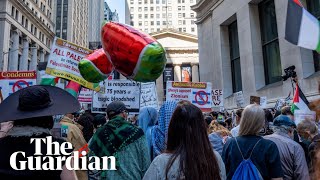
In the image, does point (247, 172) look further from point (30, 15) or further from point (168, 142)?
point (30, 15)

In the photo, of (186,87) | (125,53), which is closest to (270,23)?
(186,87)

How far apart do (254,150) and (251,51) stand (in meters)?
16.4

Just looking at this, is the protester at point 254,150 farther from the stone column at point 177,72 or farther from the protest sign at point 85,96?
the stone column at point 177,72

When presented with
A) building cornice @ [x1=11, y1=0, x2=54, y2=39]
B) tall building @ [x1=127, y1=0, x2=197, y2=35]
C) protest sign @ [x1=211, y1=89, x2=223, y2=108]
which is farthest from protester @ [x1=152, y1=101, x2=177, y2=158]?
tall building @ [x1=127, y1=0, x2=197, y2=35]

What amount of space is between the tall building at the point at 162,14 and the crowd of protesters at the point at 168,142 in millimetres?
108619

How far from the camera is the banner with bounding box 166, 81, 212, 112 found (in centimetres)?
1115

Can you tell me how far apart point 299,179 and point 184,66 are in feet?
182

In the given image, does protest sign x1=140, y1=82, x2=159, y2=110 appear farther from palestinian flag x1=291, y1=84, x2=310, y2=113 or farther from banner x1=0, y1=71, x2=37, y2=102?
palestinian flag x1=291, y1=84, x2=310, y2=113

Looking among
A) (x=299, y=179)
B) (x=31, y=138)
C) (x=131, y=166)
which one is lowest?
(x=299, y=179)

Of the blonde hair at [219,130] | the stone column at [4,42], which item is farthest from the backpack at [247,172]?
the stone column at [4,42]

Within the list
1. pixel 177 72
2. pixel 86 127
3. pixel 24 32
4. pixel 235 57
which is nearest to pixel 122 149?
pixel 86 127

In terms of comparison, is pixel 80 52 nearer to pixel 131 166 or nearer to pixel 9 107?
pixel 131 166

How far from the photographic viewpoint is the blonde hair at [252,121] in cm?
343

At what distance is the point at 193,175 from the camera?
221 cm
